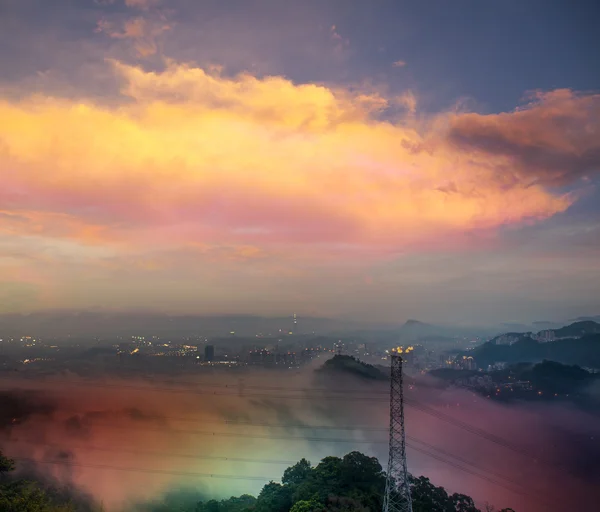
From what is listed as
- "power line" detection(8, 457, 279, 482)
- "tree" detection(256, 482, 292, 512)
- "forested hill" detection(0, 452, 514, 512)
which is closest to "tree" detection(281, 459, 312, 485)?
"forested hill" detection(0, 452, 514, 512)

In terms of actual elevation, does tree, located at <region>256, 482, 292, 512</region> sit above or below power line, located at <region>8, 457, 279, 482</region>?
above

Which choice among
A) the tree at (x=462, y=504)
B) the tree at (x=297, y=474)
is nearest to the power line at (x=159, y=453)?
the tree at (x=297, y=474)

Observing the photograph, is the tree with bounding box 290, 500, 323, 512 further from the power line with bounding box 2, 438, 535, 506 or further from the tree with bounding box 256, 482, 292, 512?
the power line with bounding box 2, 438, 535, 506

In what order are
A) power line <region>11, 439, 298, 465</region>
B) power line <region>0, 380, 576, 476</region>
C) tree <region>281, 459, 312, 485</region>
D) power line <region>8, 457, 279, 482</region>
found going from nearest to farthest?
tree <region>281, 459, 312, 485</region> < power line <region>8, 457, 279, 482</region> < power line <region>11, 439, 298, 465</region> < power line <region>0, 380, 576, 476</region>

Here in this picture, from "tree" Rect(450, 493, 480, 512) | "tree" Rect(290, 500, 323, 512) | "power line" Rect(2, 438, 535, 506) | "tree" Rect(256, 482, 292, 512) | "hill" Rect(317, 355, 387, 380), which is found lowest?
"power line" Rect(2, 438, 535, 506)

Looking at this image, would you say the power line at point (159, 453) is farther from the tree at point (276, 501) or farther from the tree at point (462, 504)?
the tree at point (462, 504)

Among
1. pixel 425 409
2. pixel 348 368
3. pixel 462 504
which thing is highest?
pixel 462 504

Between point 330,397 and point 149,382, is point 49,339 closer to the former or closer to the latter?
point 149,382

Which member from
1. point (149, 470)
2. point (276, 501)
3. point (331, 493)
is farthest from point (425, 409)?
point (276, 501)

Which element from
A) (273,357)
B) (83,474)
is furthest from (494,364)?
(83,474)

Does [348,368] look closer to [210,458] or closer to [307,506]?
[210,458]

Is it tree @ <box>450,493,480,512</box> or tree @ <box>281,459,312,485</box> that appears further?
tree @ <box>450,493,480,512</box>
